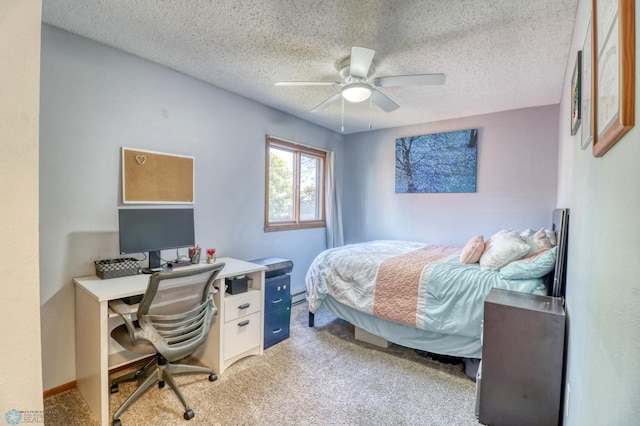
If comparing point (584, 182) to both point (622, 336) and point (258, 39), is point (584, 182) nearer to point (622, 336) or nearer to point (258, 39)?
point (622, 336)

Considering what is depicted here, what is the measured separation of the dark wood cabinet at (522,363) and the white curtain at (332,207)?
2.95 m

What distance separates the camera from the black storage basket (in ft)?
6.93

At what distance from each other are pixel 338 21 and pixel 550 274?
7.35 feet

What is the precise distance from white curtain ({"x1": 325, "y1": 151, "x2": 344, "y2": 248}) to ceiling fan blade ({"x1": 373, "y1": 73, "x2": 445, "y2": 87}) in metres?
2.26

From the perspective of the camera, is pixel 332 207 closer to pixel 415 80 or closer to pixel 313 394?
pixel 415 80

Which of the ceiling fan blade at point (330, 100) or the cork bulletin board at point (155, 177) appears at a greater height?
the ceiling fan blade at point (330, 100)

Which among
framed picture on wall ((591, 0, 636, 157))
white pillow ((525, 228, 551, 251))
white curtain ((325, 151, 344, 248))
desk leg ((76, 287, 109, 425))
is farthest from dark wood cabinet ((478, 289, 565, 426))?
white curtain ((325, 151, 344, 248))

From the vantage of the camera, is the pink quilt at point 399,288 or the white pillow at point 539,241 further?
the pink quilt at point 399,288

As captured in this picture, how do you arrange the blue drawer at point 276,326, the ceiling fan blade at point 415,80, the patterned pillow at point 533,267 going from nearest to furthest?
the patterned pillow at point 533,267 → the ceiling fan blade at point 415,80 → the blue drawer at point 276,326

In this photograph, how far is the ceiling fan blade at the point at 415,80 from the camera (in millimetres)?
2107

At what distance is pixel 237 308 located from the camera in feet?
8.11

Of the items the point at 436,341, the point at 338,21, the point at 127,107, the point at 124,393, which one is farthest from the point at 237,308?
the point at 338,21

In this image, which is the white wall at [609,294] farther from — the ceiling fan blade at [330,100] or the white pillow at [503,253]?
the ceiling fan blade at [330,100]

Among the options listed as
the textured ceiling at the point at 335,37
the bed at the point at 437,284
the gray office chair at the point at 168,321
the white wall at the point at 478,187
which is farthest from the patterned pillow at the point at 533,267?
the gray office chair at the point at 168,321
